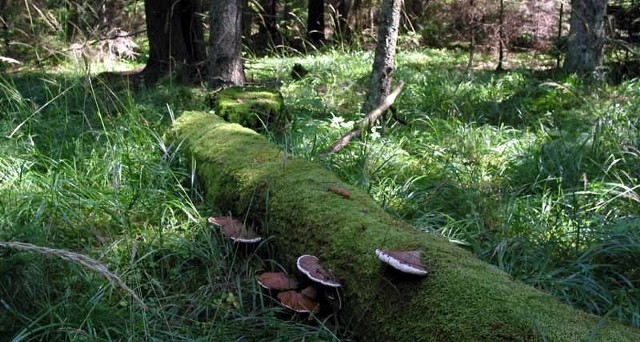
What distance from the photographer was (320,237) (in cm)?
268

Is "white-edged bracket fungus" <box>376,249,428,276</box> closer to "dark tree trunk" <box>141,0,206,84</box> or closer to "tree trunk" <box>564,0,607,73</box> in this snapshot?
"tree trunk" <box>564,0,607,73</box>

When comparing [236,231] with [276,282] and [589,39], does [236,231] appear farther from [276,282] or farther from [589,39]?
[589,39]

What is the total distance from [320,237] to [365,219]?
0.75ft

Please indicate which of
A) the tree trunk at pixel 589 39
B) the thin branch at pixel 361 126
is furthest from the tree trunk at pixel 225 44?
the tree trunk at pixel 589 39

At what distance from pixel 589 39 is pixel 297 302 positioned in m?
7.42

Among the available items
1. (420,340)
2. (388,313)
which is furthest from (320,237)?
(420,340)

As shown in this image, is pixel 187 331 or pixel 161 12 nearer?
pixel 187 331

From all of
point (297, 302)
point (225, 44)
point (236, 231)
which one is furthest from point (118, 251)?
point (225, 44)

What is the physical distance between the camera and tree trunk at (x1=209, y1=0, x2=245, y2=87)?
23.5ft

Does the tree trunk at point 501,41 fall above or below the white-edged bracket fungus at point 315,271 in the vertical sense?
above

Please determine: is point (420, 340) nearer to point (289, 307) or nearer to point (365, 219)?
point (289, 307)

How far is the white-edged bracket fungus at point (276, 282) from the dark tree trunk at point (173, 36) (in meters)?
6.93

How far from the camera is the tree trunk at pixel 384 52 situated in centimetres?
582

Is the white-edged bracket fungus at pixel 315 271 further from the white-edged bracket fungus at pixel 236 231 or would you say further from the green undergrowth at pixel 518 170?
the green undergrowth at pixel 518 170
